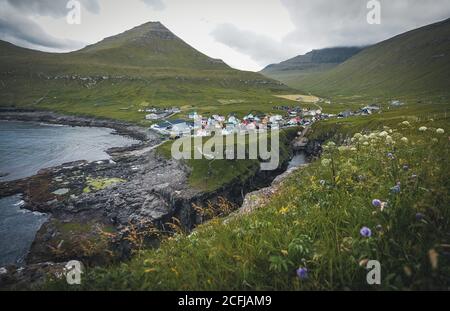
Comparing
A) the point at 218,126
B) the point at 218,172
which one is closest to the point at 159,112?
the point at 218,126

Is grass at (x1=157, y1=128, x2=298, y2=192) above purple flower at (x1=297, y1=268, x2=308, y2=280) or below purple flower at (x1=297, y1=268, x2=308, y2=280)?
below

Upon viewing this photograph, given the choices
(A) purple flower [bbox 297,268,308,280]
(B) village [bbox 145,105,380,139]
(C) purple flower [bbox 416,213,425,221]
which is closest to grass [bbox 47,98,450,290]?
(C) purple flower [bbox 416,213,425,221]

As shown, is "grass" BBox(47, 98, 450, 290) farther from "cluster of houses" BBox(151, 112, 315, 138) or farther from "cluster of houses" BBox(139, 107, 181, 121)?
"cluster of houses" BBox(139, 107, 181, 121)

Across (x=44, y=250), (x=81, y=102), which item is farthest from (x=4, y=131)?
(x=44, y=250)

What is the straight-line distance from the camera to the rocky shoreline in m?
26.2

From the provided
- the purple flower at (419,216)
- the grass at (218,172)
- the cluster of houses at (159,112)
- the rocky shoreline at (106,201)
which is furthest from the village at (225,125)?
the purple flower at (419,216)

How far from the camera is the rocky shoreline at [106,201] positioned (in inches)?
1031

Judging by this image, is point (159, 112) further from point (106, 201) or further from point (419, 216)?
point (419, 216)

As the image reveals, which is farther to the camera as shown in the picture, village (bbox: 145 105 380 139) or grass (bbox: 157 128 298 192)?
village (bbox: 145 105 380 139)

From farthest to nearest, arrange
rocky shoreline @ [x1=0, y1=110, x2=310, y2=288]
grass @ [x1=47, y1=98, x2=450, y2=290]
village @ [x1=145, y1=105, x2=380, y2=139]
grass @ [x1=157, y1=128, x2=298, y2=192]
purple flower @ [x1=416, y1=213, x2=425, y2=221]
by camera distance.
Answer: village @ [x1=145, y1=105, x2=380, y2=139], grass @ [x1=157, y1=128, x2=298, y2=192], rocky shoreline @ [x1=0, y1=110, x2=310, y2=288], purple flower @ [x1=416, y1=213, x2=425, y2=221], grass @ [x1=47, y1=98, x2=450, y2=290]

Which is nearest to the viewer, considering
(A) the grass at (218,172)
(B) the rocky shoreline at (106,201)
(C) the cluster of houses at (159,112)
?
(B) the rocky shoreline at (106,201)

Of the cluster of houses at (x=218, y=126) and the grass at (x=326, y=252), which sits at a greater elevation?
the cluster of houses at (x=218, y=126)

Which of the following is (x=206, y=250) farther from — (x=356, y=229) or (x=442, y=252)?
(x=442, y=252)

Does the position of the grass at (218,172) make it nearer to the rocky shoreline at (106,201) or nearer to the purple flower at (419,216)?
the rocky shoreline at (106,201)
